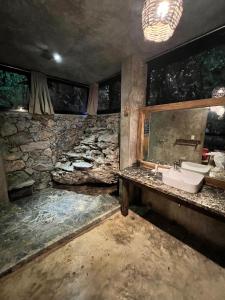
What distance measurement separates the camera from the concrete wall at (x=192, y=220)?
1.92 meters

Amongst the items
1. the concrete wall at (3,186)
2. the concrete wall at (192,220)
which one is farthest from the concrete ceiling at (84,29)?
the concrete wall at (192,220)

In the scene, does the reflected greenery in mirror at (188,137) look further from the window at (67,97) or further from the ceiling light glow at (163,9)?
the window at (67,97)

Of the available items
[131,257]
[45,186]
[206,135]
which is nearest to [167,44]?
[206,135]

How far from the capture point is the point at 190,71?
90.4 inches

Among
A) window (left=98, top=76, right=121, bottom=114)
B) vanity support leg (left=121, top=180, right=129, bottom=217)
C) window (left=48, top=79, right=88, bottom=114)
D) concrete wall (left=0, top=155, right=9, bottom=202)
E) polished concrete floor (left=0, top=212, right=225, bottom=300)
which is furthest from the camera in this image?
window (left=48, top=79, right=88, bottom=114)

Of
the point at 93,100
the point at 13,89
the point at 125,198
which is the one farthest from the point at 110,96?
the point at 125,198

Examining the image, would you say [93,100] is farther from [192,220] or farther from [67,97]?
[192,220]

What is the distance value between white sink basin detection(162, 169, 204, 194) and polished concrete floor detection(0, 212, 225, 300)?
85 centimetres

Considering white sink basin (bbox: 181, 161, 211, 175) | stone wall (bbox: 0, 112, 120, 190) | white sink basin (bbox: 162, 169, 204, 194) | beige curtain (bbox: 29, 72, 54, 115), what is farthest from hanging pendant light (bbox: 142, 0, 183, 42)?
beige curtain (bbox: 29, 72, 54, 115)

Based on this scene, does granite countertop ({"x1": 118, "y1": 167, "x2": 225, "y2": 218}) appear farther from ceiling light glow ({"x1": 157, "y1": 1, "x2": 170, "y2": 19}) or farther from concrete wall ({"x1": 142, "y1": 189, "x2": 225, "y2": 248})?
ceiling light glow ({"x1": 157, "y1": 1, "x2": 170, "y2": 19})

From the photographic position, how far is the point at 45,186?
11.5 ft

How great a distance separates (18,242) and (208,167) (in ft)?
9.02

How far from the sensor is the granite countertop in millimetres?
1485

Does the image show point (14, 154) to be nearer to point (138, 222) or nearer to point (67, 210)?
point (67, 210)
